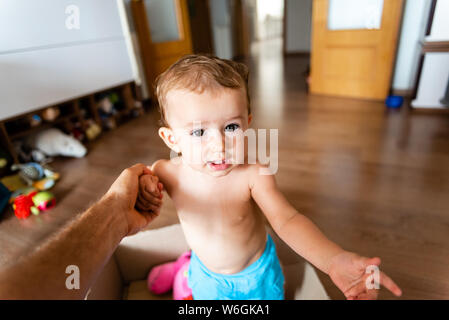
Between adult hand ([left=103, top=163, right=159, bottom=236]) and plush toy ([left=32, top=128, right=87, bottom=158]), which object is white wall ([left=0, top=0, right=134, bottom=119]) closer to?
plush toy ([left=32, top=128, right=87, bottom=158])

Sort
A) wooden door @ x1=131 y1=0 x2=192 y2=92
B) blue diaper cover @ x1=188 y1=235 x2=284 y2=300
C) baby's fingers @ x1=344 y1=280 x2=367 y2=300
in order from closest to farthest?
baby's fingers @ x1=344 y1=280 x2=367 y2=300, blue diaper cover @ x1=188 y1=235 x2=284 y2=300, wooden door @ x1=131 y1=0 x2=192 y2=92

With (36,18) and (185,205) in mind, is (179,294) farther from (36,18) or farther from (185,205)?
(36,18)

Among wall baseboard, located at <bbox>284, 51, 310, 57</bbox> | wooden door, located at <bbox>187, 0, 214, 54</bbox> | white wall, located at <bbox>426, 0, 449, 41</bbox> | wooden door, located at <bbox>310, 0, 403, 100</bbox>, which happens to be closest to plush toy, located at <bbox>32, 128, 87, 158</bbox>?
wooden door, located at <bbox>310, 0, 403, 100</bbox>

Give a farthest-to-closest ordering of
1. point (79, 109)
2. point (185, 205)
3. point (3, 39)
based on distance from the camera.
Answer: point (79, 109) → point (3, 39) → point (185, 205)

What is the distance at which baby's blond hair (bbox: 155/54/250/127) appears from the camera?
0.35 meters

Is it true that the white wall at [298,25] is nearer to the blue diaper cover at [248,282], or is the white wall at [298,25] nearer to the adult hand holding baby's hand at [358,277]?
the blue diaper cover at [248,282]

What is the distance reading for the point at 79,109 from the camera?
163cm

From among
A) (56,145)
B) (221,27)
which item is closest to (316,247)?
(56,145)

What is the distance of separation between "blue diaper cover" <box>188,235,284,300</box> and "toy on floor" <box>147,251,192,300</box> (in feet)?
0.62

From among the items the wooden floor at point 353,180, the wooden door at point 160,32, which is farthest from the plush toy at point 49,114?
the wooden door at point 160,32

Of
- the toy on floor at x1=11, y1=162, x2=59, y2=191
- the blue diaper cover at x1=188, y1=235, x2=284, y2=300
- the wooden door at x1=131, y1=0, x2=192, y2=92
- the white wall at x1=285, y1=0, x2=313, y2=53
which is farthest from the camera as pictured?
the white wall at x1=285, y1=0, x2=313, y2=53
